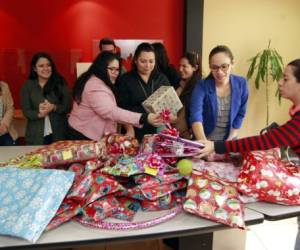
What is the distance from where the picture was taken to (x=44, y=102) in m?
2.75

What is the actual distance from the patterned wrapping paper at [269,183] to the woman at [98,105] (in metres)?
0.72

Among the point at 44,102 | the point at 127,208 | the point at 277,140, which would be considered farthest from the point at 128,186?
the point at 44,102

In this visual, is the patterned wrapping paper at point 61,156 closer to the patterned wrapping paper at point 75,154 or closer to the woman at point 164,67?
the patterned wrapping paper at point 75,154

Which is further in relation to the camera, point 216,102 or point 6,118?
point 6,118

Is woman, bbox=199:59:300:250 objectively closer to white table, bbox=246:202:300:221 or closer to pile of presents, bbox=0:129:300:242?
pile of presents, bbox=0:129:300:242

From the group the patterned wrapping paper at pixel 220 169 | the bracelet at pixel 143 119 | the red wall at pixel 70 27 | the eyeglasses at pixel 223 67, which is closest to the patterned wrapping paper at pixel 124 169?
the patterned wrapping paper at pixel 220 169

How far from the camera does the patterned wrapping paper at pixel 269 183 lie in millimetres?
1461

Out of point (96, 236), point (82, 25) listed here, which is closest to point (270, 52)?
point (82, 25)

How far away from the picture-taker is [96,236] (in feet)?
4.13

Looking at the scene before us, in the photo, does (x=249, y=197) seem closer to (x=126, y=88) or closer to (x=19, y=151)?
(x=126, y=88)

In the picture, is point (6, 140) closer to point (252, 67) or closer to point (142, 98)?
point (142, 98)

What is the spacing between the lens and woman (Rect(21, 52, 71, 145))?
2760 millimetres

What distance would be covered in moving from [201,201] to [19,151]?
1385mm

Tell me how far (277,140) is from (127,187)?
747 millimetres
